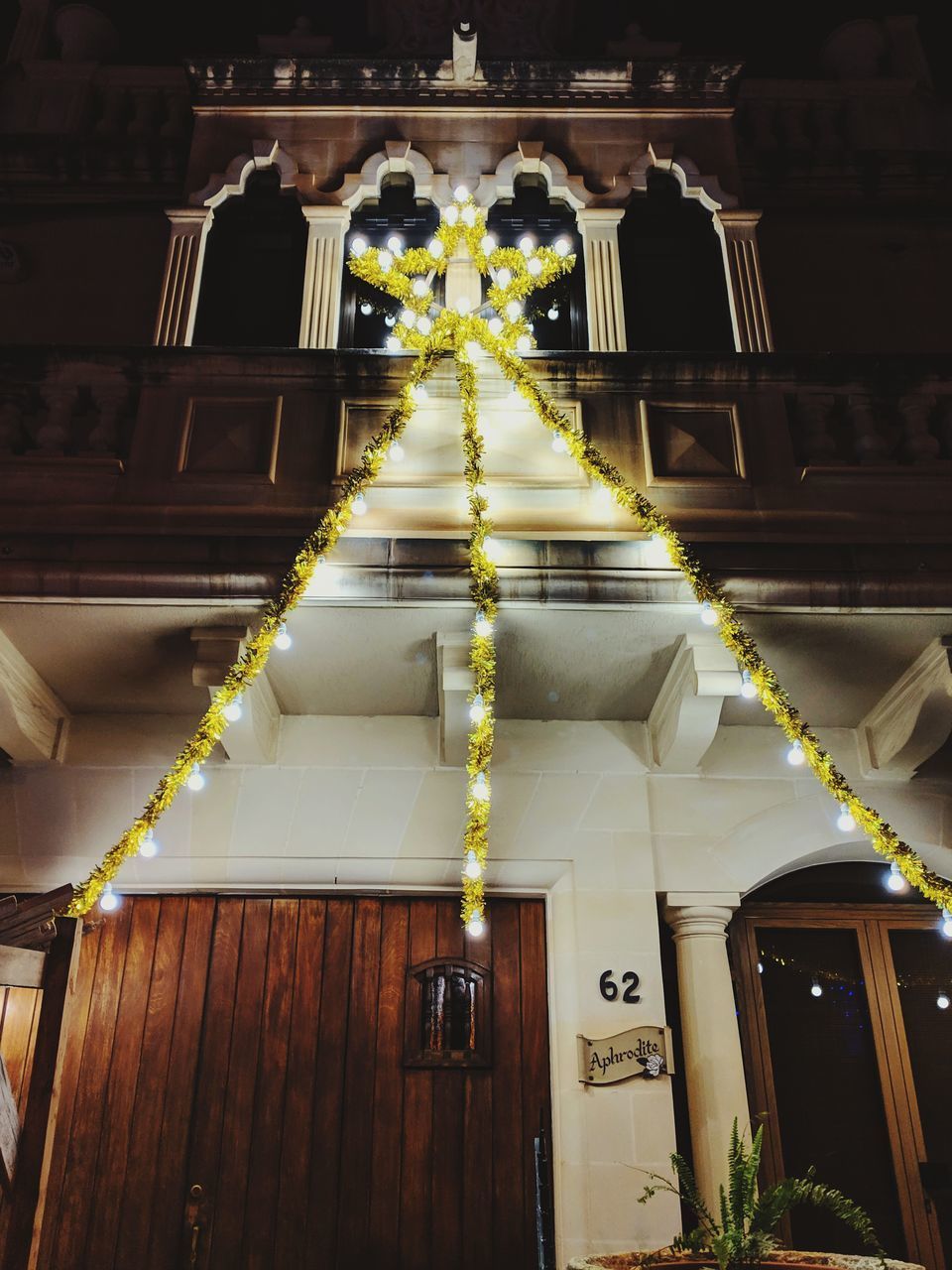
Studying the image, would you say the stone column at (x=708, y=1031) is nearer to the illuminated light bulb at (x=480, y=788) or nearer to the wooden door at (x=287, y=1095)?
the wooden door at (x=287, y=1095)

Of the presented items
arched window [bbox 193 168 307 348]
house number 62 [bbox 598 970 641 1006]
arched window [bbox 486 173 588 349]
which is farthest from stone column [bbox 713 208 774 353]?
house number 62 [bbox 598 970 641 1006]

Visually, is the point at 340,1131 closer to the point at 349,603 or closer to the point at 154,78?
the point at 349,603

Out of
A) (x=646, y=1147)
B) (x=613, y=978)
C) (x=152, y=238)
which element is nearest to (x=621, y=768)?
(x=613, y=978)

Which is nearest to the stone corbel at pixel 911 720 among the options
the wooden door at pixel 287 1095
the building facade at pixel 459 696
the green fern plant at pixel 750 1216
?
the building facade at pixel 459 696

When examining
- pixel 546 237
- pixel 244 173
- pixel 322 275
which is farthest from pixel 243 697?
pixel 546 237

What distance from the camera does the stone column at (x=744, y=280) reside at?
17.8 ft

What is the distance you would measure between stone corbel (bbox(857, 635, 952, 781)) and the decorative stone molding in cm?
450

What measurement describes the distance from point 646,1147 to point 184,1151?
226 centimetres

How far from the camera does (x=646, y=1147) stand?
14.9 feet

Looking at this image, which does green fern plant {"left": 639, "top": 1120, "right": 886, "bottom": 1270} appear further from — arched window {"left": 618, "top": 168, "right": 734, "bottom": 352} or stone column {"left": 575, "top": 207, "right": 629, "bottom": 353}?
arched window {"left": 618, "top": 168, "right": 734, "bottom": 352}

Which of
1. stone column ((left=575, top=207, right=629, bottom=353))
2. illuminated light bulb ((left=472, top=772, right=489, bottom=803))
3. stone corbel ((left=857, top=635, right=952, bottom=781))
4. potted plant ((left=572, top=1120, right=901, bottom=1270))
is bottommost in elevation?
potted plant ((left=572, top=1120, right=901, bottom=1270))

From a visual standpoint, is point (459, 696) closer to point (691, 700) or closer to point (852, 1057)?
point (691, 700)

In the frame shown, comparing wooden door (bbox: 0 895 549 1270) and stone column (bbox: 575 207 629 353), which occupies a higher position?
stone column (bbox: 575 207 629 353)

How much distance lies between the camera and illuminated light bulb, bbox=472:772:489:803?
4723 millimetres
